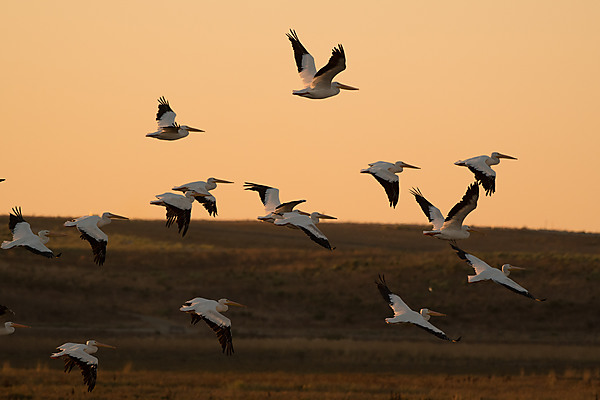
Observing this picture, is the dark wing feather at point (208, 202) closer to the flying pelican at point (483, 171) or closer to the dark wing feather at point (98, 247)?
the dark wing feather at point (98, 247)

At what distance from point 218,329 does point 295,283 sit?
208 feet

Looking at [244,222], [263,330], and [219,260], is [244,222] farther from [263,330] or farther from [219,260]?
[263,330]

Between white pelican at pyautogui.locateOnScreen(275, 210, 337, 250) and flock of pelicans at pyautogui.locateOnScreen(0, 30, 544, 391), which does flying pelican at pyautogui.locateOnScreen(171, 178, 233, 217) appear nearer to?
flock of pelicans at pyautogui.locateOnScreen(0, 30, 544, 391)

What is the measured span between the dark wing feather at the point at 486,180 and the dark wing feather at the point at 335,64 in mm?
2748

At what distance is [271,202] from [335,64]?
10.5 ft

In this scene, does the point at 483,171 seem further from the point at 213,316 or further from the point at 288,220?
the point at 213,316

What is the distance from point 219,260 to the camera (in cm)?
9088

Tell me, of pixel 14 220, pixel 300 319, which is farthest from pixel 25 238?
pixel 300 319

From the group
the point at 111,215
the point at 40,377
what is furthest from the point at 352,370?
the point at 111,215

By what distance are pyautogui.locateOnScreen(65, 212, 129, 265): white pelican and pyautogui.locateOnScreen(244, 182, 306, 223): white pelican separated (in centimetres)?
261

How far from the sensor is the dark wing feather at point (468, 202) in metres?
18.5

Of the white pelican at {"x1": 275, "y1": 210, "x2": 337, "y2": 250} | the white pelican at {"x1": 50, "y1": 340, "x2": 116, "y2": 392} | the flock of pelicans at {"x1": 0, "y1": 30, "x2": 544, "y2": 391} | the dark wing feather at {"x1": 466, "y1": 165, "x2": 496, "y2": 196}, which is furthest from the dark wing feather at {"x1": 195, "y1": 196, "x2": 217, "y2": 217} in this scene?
the dark wing feather at {"x1": 466, "y1": 165, "x2": 496, "y2": 196}

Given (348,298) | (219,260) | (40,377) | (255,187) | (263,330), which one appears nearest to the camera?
(255,187)

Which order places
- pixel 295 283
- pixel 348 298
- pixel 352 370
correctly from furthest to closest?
pixel 295 283 < pixel 348 298 < pixel 352 370
